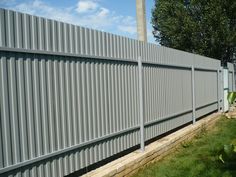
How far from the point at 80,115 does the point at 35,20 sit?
156cm

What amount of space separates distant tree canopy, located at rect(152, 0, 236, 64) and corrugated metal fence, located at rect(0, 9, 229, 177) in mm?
19255

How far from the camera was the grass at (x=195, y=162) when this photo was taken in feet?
20.4

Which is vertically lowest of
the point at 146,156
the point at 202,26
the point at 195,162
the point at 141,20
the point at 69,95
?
the point at 195,162

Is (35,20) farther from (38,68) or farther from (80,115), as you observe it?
(80,115)

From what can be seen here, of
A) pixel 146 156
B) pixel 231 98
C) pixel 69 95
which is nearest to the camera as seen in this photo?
pixel 231 98

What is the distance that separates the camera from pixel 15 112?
4184mm

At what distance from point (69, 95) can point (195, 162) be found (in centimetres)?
307

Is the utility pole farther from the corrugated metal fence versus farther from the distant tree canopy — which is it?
the distant tree canopy

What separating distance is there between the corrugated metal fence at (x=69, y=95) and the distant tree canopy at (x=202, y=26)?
1925 cm

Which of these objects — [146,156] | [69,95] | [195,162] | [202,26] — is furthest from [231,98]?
[202,26]

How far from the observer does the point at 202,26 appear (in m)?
27.2

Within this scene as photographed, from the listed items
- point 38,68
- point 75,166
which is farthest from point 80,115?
point 38,68

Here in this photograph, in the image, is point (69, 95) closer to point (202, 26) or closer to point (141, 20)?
point (141, 20)

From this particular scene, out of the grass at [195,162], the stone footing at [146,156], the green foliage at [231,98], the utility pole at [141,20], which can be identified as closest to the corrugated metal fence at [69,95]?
the stone footing at [146,156]
